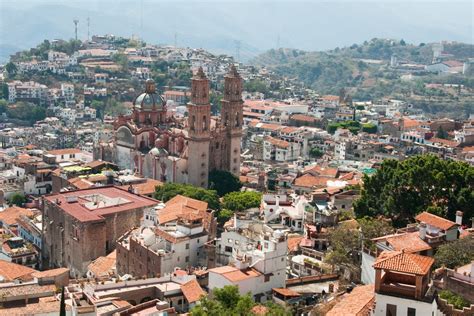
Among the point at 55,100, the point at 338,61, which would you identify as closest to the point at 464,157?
the point at 55,100

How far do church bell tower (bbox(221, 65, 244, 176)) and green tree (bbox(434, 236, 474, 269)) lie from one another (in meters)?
34.1

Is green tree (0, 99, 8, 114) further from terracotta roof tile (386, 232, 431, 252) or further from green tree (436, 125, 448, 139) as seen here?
terracotta roof tile (386, 232, 431, 252)

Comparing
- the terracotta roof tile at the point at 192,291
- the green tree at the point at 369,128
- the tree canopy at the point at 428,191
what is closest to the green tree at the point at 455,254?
the tree canopy at the point at 428,191

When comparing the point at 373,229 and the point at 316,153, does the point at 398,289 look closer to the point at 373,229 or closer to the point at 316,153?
the point at 373,229

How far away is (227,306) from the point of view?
858 inches

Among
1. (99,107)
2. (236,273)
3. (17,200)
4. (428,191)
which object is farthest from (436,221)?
(99,107)

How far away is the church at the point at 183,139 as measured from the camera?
54.9m

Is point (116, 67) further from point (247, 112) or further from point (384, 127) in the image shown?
point (384, 127)

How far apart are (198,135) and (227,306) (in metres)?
33.6

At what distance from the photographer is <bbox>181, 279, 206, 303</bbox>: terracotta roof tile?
86.7 ft

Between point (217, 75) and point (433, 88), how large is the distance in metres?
41.5

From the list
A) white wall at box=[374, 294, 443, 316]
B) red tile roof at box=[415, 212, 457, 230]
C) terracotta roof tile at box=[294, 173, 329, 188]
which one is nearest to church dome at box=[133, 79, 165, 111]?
terracotta roof tile at box=[294, 173, 329, 188]

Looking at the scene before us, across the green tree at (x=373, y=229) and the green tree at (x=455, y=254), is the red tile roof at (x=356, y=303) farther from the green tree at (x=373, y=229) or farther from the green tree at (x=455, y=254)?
the green tree at (x=373, y=229)

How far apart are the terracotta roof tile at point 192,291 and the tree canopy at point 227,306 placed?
410 cm
